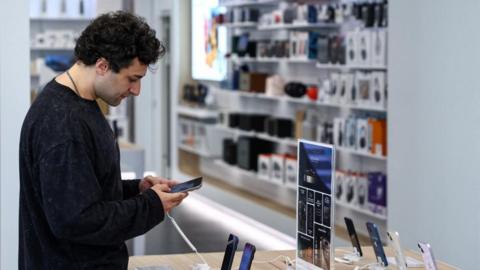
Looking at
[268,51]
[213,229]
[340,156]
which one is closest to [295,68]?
[268,51]

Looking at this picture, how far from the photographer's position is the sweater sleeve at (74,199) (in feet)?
8.19

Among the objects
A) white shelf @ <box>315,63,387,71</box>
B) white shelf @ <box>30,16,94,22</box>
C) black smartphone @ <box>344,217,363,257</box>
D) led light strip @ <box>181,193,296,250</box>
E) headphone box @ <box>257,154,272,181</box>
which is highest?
white shelf @ <box>30,16,94,22</box>

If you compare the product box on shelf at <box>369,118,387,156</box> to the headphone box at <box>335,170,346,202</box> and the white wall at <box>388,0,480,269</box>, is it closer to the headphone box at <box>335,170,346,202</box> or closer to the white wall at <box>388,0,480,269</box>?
the headphone box at <box>335,170,346,202</box>

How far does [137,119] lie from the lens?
484 inches

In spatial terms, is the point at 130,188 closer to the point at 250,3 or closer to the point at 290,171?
the point at 290,171

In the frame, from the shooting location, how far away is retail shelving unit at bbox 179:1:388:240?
809 centimetres

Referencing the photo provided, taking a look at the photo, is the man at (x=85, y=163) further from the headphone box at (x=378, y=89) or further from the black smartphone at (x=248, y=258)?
the headphone box at (x=378, y=89)

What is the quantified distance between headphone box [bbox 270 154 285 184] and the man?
21.2ft

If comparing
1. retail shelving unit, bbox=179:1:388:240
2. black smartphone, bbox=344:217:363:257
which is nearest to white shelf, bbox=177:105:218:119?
retail shelving unit, bbox=179:1:388:240

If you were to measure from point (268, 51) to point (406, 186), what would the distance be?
366cm

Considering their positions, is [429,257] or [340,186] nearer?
[429,257]

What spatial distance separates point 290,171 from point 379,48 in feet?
6.80

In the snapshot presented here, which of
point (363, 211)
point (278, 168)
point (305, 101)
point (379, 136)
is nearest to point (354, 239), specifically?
point (379, 136)

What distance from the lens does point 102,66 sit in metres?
2.62
